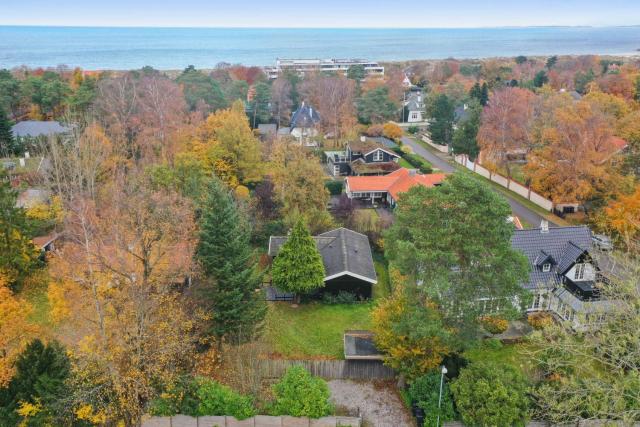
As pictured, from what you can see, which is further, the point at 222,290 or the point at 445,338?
the point at 222,290

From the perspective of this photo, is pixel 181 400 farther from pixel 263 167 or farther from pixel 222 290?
pixel 263 167

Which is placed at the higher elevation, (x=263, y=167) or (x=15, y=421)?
(x=263, y=167)

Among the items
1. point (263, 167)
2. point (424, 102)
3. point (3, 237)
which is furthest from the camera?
point (424, 102)

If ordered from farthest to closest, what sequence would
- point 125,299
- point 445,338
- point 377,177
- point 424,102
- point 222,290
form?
point 424,102
point 377,177
point 222,290
point 125,299
point 445,338

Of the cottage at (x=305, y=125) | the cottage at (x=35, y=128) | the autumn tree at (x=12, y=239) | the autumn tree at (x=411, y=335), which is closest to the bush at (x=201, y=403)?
the autumn tree at (x=411, y=335)

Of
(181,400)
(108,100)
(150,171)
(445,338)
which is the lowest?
(181,400)

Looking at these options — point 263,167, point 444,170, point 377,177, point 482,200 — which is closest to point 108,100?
point 263,167

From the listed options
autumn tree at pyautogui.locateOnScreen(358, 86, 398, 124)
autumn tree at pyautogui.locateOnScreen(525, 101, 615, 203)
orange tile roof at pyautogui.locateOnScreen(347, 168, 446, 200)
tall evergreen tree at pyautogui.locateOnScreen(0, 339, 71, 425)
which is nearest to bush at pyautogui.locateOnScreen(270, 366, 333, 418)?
tall evergreen tree at pyautogui.locateOnScreen(0, 339, 71, 425)

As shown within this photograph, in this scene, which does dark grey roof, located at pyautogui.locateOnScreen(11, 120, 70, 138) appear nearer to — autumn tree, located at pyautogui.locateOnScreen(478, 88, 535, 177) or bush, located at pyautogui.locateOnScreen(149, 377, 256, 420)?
bush, located at pyautogui.locateOnScreen(149, 377, 256, 420)
